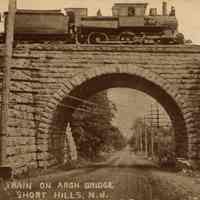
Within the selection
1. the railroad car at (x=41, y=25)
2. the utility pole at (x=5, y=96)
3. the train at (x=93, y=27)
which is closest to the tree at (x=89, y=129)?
the train at (x=93, y=27)

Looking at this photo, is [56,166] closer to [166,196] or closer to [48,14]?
[48,14]

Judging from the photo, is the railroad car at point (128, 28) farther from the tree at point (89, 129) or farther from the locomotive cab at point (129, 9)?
the tree at point (89, 129)

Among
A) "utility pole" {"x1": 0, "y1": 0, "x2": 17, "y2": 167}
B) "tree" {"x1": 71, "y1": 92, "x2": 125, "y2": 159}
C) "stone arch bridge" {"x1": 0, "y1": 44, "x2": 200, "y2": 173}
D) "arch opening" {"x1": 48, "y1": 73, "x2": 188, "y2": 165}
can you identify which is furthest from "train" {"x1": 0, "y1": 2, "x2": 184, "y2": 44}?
"utility pole" {"x1": 0, "y1": 0, "x2": 17, "y2": 167}

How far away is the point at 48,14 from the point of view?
21.2 m

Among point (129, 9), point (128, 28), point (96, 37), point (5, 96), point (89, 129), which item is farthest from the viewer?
point (89, 129)

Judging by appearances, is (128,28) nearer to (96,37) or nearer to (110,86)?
(96,37)

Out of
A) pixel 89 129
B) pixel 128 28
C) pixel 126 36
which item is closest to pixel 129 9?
pixel 128 28

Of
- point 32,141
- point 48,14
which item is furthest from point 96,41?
point 32,141

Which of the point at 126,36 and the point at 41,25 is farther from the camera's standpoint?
the point at 126,36

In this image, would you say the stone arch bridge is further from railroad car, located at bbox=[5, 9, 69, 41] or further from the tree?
the tree

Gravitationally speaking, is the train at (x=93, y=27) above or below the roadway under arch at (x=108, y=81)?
above

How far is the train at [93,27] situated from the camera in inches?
831

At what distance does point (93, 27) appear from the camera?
21344 mm

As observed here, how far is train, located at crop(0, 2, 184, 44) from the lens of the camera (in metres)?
21.1
